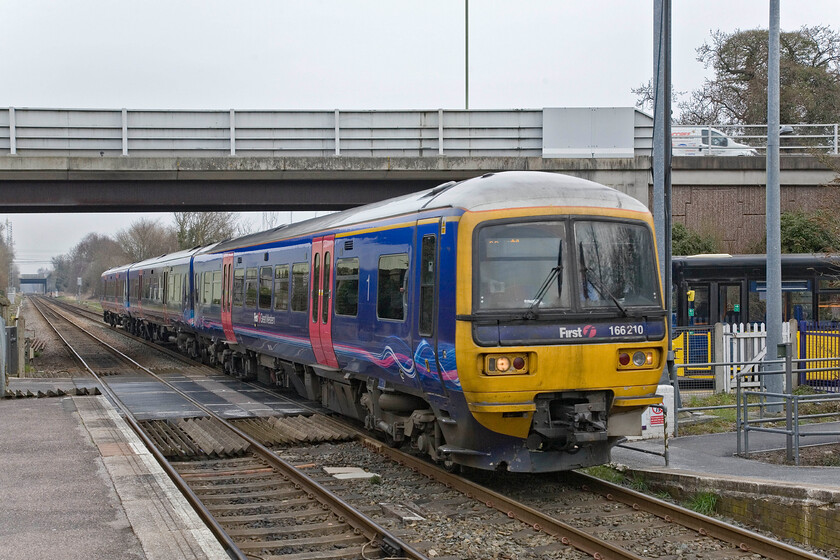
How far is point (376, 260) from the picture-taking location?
10.7 metres

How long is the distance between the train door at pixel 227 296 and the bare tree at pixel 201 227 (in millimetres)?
44092

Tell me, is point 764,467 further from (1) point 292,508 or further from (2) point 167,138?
(2) point 167,138

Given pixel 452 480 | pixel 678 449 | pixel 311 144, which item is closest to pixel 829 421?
pixel 678 449

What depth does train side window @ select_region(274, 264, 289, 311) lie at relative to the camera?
49.1 ft

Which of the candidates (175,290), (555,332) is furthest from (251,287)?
(555,332)

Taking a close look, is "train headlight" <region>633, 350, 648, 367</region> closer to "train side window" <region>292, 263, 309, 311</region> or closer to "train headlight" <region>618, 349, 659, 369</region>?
"train headlight" <region>618, 349, 659, 369</region>

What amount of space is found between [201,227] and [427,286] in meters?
57.4

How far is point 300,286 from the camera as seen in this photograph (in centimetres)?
1416

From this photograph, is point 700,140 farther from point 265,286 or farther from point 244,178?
point 265,286

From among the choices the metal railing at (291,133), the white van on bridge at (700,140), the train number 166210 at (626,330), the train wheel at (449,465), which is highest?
the white van on bridge at (700,140)

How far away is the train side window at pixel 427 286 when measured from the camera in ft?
29.3

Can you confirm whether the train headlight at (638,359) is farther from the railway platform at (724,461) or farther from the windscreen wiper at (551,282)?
the railway platform at (724,461)

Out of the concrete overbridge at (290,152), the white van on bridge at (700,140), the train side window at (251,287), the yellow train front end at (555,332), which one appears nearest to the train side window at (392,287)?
the yellow train front end at (555,332)

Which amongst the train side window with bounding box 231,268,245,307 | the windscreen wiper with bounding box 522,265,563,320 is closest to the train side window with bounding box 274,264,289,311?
the train side window with bounding box 231,268,245,307
